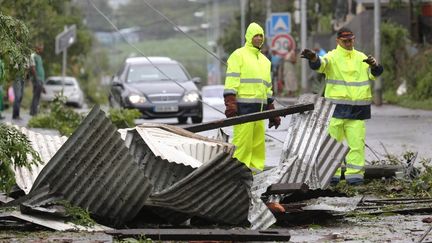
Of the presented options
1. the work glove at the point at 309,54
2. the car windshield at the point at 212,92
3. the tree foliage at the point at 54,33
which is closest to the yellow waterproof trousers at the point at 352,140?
the work glove at the point at 309,54

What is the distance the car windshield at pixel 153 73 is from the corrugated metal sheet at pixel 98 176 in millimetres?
17141

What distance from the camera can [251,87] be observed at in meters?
13.2

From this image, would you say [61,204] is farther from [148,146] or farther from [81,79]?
[81,79]

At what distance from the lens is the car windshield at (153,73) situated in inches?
1057

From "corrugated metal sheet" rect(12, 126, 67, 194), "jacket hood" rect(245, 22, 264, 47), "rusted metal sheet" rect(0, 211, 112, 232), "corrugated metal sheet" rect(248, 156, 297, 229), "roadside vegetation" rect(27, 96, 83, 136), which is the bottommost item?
"roadside vegetation" rect(27, 96, 83, 136)

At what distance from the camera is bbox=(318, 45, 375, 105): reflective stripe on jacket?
13.0 metres

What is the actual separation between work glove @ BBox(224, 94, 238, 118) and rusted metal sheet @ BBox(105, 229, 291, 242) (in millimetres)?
4448

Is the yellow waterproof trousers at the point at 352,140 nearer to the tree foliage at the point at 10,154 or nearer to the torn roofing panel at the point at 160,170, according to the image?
the torn roofing panel at the point at 160,170

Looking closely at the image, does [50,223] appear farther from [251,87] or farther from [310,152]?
[251,87]

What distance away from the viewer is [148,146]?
1030cm

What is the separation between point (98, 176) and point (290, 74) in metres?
34.9

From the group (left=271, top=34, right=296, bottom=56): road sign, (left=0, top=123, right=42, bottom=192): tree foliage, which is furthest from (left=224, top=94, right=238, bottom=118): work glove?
(left=271, top=34, right=296, bottom=56): road sign

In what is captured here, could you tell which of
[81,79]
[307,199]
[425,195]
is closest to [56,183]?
[307,199]

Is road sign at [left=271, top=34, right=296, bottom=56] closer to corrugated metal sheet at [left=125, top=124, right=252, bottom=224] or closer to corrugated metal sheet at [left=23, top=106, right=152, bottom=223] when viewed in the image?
corrugated metal sheet at [left=125, top=124, right=252, bottom=224]
